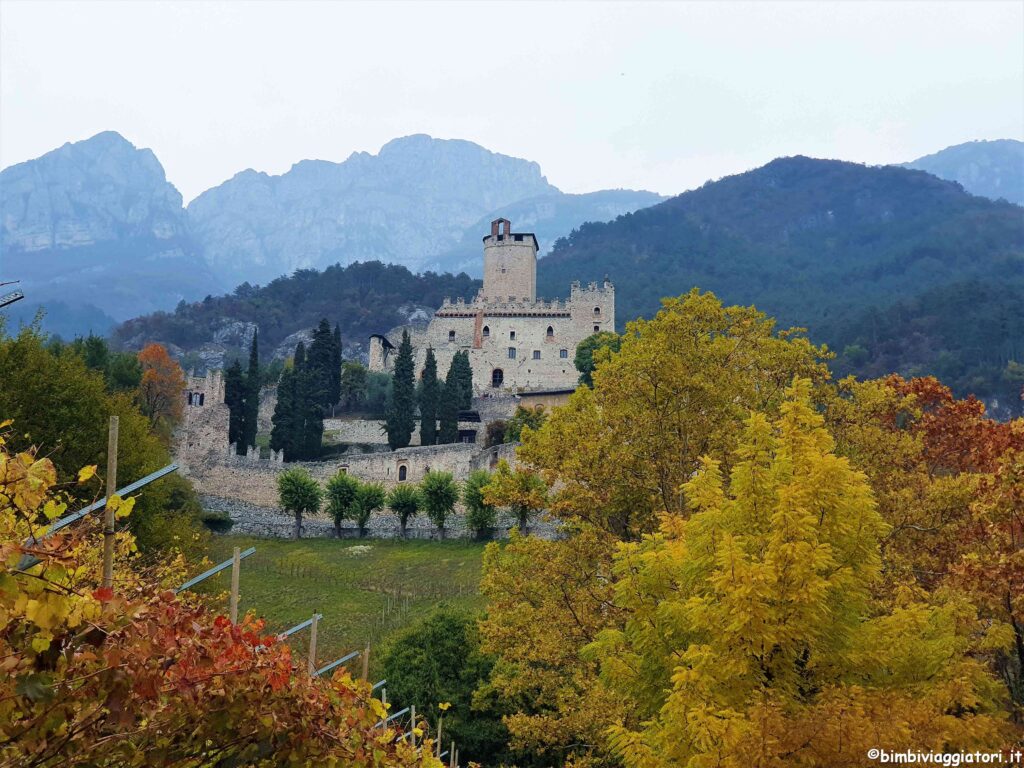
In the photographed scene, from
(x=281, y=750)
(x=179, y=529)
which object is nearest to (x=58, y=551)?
(x=281, y=750)

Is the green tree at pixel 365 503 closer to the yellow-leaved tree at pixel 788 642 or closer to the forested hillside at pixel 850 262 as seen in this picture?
the yellow-leaved tree at pixel 788 642

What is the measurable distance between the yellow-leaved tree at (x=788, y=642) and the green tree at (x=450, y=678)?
1086 centimetres

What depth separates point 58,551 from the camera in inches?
178

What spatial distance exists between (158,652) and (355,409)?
73.2 m

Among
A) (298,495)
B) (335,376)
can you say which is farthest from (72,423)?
(335,376)

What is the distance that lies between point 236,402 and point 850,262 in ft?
377

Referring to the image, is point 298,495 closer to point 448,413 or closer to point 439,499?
point 439,499

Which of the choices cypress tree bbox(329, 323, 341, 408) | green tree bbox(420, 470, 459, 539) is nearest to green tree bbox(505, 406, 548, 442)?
green tree bbox(420, 470, 459, 539)

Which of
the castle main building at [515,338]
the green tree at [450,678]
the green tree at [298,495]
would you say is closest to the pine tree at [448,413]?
the green tree at [298,495]

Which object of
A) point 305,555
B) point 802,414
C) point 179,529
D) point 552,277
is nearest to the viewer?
point 802,414

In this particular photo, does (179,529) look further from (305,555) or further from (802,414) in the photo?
(802,414)

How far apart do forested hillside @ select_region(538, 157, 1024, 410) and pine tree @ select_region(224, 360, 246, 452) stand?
195 ft

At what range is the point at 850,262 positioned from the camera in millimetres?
150625

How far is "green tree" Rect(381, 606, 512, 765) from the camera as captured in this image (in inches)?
877
